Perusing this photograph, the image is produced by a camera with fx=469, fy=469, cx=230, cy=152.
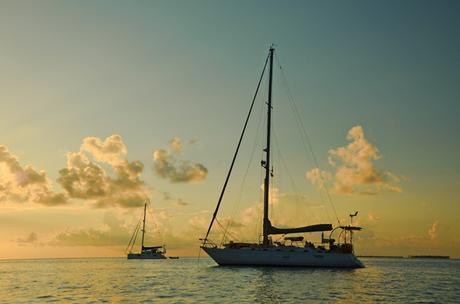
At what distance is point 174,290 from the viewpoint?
43.2 metres

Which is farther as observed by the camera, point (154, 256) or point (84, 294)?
point (154, 256)

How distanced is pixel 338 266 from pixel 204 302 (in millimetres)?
39278

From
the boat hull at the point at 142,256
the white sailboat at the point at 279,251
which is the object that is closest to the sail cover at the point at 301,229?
the white sailboat at the point at 279,251

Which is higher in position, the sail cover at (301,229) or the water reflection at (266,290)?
the sail cover at (301,229)

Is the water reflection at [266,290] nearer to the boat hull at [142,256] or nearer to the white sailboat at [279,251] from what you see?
the white sailboat at [279,251]

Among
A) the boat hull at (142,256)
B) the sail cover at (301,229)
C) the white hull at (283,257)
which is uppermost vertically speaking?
the sail cover at (301,229)

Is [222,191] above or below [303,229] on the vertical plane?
above

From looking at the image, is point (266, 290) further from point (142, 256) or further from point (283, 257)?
point (142, 256)

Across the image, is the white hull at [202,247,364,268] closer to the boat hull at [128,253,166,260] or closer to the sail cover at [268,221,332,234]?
the sail cover at [268,221,332,234]

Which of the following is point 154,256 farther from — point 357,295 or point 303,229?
point 357,295

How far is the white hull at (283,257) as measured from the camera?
6462 cm

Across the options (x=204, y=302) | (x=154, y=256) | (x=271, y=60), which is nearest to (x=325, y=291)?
(x=204, y=302)

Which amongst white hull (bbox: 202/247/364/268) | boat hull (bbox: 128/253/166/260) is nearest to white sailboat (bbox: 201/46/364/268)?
white hull (bbox: 202/247/364/268)

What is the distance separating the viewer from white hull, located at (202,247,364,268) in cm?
6462
